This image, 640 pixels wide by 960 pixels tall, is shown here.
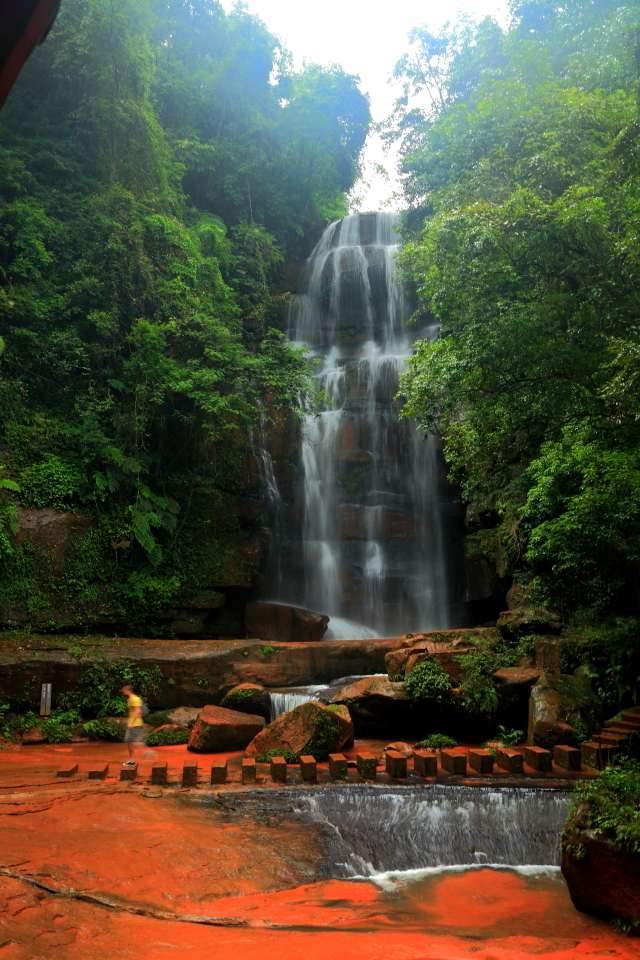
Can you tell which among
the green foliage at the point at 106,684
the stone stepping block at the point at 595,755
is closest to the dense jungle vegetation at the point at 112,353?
the green foliage at the point at 106,684

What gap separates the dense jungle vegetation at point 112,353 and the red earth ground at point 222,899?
10.4 metres

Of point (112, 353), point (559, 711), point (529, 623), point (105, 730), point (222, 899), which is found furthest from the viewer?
point (112, 353)

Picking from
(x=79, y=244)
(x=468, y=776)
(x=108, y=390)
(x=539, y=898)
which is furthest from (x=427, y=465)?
(x=539, y=898)

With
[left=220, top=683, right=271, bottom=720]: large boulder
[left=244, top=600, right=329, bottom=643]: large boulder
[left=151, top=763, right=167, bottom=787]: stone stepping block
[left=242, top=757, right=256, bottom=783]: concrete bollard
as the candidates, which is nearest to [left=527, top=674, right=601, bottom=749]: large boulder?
[left=242, top=757, right=256, bottom=783]: concrete bollard

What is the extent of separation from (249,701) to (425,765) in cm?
529

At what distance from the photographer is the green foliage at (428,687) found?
10234mm

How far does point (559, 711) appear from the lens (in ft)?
29.7

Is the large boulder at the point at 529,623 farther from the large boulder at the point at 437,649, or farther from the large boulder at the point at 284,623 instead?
the large boulder at the point at 284,623

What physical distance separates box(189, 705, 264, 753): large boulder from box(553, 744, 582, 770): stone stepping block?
190 inches

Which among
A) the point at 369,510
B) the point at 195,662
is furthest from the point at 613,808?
the point at 369,510

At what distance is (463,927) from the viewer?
4.34 meters

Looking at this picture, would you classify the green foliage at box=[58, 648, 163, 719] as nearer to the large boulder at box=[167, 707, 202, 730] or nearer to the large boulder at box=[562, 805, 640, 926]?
the large boulder at box=[167, 707, 202, 730]

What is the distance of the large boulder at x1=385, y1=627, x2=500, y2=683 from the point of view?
1113 cm

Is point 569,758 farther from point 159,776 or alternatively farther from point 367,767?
point 159,776
